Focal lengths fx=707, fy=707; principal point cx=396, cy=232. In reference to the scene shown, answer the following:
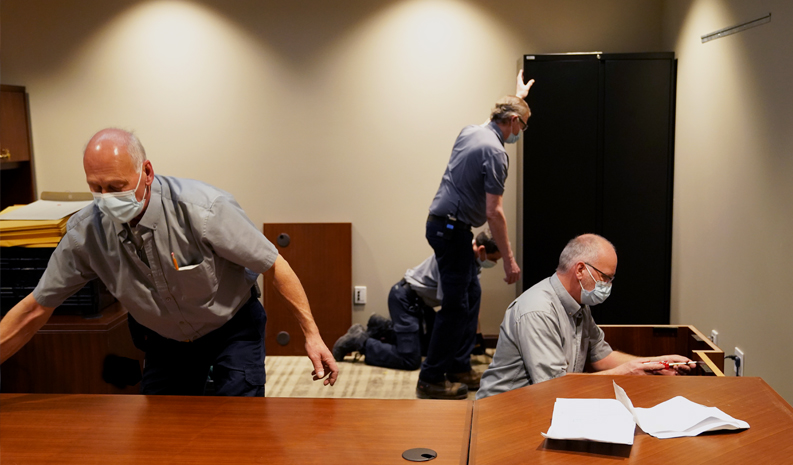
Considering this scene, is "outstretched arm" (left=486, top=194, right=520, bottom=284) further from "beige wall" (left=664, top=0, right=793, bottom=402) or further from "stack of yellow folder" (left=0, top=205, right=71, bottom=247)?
"stack of yellow folder" (left=0, top=205, right=71, bottom=247)

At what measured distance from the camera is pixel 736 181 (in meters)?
3.52

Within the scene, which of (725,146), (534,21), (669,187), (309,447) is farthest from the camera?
(534,21)

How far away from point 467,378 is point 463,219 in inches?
38.9

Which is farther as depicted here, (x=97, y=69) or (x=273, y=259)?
(x=97, y=69)

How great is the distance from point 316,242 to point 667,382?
328 cm

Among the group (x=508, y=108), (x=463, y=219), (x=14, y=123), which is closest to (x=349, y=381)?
(x=463, y=219)

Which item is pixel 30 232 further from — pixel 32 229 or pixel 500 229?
pixel 500 229

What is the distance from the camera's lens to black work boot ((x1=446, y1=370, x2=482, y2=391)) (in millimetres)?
4180

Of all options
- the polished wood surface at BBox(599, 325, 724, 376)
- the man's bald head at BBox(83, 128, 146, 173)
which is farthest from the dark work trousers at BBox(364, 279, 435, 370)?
the man's bald head at BBox(83, 128, 146, 173)

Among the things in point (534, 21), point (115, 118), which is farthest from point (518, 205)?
point (115, 118)

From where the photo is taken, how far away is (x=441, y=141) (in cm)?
492

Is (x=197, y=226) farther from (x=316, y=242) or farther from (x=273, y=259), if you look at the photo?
(x=316, y=242)

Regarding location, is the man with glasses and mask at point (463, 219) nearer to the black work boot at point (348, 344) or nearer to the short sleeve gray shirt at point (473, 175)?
the short sleeve gray shirt at point (473, 175)

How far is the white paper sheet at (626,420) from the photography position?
5.13 feet
